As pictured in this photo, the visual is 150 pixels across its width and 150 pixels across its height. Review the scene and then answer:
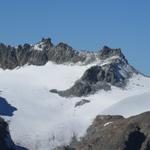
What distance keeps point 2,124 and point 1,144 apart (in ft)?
39.7

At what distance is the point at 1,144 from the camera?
184 meters

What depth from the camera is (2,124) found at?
19625 cm
